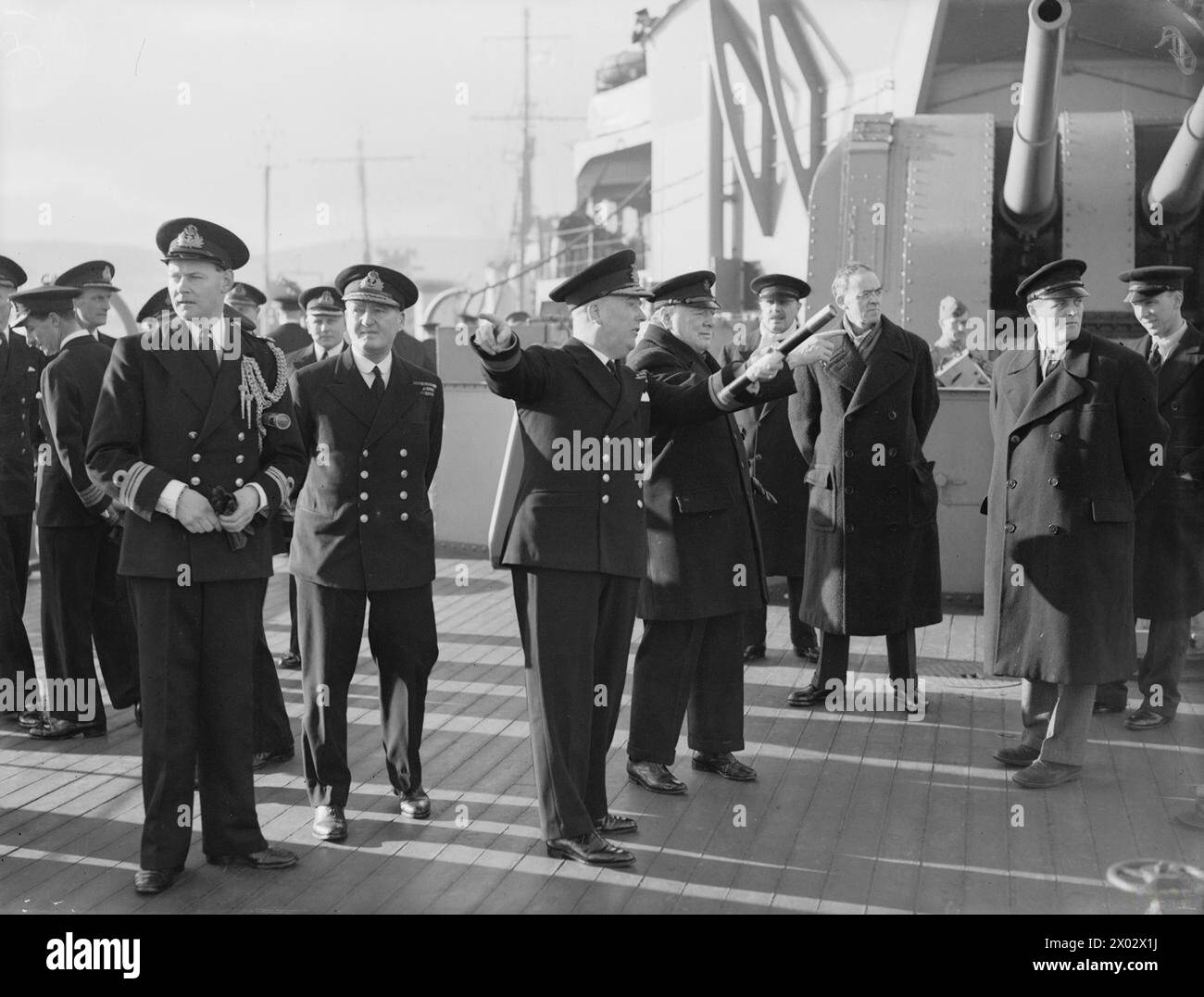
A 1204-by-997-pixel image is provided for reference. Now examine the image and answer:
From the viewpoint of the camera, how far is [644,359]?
500 centimetres

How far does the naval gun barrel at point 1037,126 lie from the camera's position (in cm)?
643

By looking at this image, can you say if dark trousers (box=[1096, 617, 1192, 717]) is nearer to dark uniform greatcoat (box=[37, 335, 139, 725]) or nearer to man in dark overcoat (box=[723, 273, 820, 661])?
man in dark overcoat (box=[723, 273, 820, 661])

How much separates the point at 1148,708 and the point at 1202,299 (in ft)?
13.5

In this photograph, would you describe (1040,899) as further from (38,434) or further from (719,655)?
(38,434)

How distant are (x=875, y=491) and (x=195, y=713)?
313 centimetres

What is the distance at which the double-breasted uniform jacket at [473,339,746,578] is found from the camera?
4191mm

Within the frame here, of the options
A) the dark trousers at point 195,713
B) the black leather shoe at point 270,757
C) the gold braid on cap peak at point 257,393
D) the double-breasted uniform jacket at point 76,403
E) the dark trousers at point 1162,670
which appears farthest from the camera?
the dark trousers at point 1162,670

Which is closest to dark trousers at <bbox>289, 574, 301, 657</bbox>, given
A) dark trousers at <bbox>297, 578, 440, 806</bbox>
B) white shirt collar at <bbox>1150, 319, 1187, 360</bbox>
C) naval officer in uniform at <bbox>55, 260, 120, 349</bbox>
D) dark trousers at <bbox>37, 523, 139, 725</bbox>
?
dark trousers at <bbox>37, 523, 139, 725</bbox>

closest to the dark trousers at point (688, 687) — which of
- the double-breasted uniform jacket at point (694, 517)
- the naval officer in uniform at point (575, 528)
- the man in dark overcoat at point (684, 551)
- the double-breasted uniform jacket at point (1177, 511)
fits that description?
the man in dark overcoat at point (684, 551)

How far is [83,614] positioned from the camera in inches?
233

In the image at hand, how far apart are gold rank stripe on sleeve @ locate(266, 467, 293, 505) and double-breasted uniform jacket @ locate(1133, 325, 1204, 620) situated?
12.6ft

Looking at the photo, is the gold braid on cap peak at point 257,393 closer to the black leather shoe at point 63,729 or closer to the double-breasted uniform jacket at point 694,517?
the double-breasted uniform jacket at point 694,517

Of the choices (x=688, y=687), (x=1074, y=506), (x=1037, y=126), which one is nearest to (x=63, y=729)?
(x=688, y=687)

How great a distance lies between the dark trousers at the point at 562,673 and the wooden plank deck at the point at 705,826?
197mm
